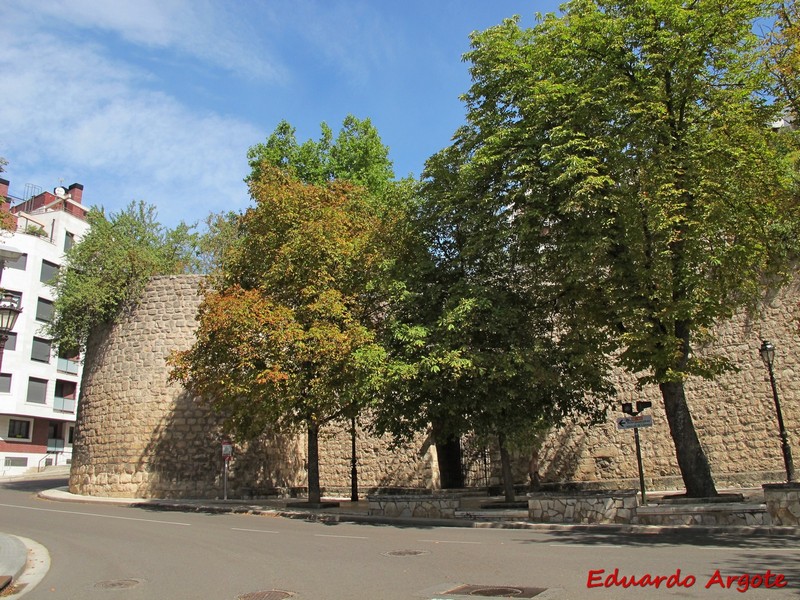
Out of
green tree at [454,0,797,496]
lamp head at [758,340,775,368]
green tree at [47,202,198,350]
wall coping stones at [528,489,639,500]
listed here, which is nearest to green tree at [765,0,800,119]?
green tree at [454,0,797,496]

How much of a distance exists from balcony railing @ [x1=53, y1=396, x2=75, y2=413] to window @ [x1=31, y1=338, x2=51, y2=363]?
3.18m

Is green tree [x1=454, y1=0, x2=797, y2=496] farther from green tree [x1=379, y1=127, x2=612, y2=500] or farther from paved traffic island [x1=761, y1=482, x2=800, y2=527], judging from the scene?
paved traffic island [x1=761, y1=482, x2=800, y2=527]

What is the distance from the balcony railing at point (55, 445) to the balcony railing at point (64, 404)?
2.32 meters

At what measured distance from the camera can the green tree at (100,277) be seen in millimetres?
26453

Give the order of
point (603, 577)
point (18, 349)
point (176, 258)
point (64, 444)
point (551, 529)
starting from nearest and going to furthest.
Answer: point (603, 577) → point (551, 529) → point (176, 258) → point (18, 349) → point (64, 444)

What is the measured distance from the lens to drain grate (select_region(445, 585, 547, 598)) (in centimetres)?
673

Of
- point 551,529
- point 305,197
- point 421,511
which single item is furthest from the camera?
point 305,197

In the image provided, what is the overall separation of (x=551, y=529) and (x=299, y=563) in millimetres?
6344

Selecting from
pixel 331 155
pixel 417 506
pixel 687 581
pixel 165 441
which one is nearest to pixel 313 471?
pixel 417 506

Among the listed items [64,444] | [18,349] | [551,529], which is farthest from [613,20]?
[64,444]

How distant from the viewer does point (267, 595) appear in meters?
7.29

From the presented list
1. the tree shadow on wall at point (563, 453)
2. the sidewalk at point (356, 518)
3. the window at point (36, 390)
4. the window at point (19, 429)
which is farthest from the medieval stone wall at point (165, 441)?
the window at point (36, 390)

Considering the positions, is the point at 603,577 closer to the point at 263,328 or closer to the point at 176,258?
the point at 263,328

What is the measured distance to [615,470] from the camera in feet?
73.8
